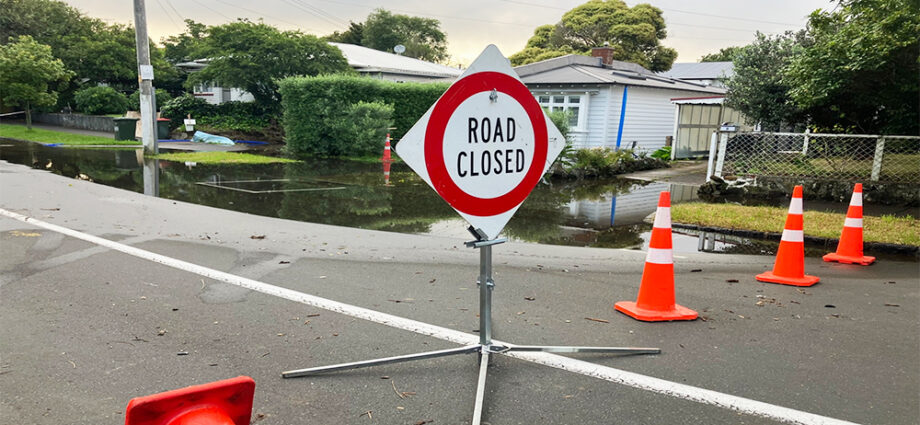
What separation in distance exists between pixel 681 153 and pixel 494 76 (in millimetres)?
22694

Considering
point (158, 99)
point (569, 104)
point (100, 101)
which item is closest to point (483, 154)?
point (569, 104)

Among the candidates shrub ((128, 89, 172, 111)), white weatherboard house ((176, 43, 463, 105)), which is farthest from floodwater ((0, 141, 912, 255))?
shrub ((128, 89, 172, 111))

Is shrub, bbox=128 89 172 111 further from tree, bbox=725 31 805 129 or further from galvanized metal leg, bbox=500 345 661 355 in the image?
galvanized metal leg, bbox=500 345 661 355

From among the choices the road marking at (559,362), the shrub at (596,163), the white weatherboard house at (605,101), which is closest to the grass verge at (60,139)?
the white weatherboard house at (605,101)

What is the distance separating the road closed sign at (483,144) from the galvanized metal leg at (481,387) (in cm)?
74

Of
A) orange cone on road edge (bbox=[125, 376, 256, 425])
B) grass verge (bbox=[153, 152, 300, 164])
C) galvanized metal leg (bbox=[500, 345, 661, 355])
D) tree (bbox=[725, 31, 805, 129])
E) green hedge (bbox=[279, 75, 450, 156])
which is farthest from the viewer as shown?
green hedge (bbox=[279, 75, 450, 156])

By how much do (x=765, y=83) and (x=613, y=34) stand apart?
3927 cm

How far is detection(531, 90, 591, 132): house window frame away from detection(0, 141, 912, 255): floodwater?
25.0 feet

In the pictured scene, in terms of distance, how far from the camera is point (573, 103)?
24734 mm

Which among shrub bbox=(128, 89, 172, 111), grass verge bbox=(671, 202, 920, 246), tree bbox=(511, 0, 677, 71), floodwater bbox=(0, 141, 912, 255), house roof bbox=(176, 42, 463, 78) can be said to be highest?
tree bbox=(511, 0, 677, 71)

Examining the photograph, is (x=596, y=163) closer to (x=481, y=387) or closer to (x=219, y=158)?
(x=219, y=158)

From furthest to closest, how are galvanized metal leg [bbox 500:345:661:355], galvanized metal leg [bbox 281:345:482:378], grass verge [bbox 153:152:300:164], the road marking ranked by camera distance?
grass verge [bbox 153:152:300:164], galvanized metal leg [bbox 500:345:661:355], galvanized metal leg [bbox 281:345:482:378], the road marking

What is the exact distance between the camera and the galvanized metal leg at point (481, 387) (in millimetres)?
3010

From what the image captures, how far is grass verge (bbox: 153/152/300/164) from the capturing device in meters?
18.4
